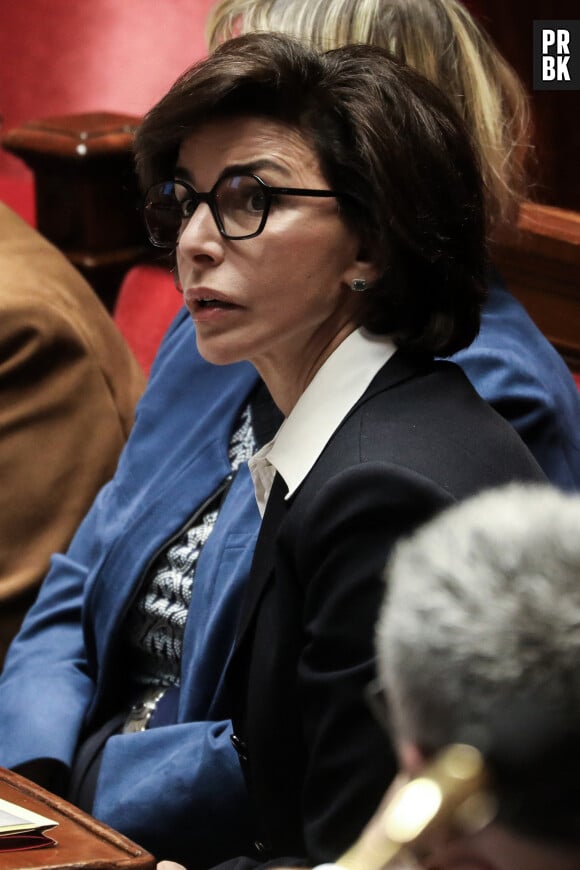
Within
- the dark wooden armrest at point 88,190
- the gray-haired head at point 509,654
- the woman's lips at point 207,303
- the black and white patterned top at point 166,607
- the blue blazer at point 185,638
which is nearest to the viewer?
the gray-haired head at point 509,654

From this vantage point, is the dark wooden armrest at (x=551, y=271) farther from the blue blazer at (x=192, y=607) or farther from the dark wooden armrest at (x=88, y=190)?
the dark wooden armrest at (x=88, y=190)

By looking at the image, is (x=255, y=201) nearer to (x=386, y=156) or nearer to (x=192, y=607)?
(x=386, y=156)

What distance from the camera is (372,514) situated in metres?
0.93

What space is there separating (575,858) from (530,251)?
1.42 metres

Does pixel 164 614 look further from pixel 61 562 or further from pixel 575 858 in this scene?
pixel 575 858

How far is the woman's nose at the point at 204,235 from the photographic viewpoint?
1120mm

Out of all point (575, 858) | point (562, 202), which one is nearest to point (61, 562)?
point (562, 202)

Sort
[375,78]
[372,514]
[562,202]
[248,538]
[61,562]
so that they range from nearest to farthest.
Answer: [372,514]
[375,78]
[248,538]
[61,562]
[562,202]

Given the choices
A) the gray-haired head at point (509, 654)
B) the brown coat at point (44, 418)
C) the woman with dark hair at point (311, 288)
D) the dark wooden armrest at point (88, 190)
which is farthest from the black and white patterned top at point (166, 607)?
the dark wooden armrest at point (88, 190)

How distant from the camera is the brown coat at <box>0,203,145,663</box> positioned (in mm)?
1702

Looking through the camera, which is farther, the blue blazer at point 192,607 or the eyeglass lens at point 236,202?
the blue blazer at point 192,607

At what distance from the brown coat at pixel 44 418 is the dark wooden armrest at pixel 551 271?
23.0 inches

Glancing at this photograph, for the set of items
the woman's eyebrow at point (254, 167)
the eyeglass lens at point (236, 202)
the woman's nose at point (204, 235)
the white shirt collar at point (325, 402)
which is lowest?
the white shirt collar at point (325, 402)

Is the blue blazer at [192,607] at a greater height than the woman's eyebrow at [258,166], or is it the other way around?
the woman's eyebrow at [258,166]
